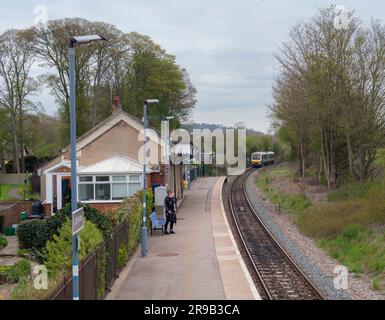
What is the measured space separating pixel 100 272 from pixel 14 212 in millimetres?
19413

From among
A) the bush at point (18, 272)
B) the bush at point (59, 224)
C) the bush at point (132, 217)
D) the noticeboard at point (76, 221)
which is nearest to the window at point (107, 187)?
the bush at point (132, 217)

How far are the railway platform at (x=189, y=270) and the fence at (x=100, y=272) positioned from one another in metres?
0.39

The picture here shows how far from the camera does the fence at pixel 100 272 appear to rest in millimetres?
9722

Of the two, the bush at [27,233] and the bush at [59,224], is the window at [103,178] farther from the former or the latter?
the bush at [59,224]

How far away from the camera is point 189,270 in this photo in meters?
16.3

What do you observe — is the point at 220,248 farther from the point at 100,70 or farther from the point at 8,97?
the point at 8,97

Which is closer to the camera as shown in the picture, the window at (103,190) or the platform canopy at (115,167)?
the platform canopy at (115,167)

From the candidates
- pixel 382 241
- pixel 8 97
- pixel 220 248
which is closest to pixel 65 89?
pixel 8 97

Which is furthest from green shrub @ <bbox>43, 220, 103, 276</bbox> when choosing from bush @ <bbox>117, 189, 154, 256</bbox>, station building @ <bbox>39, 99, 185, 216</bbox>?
station building @ <bbox>39, 99, 185, 216</bbox>

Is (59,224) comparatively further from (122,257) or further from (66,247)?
(66,247)

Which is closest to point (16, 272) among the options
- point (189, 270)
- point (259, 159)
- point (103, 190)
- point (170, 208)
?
point (189, 270)

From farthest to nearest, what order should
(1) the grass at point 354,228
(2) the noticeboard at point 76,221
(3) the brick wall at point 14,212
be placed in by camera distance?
(3) the brick wall at point 14,212 → (1) the grass at point 354,228 → (2) the noticeboard at point 76,221

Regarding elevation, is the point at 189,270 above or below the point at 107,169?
below

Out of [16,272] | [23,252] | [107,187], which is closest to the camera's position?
[16,272]
